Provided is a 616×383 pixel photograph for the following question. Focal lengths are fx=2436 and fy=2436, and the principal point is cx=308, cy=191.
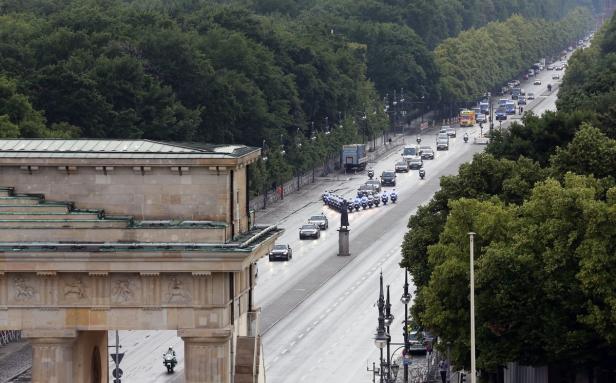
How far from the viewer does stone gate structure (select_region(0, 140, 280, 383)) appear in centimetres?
7200

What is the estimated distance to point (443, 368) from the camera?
122812 mm

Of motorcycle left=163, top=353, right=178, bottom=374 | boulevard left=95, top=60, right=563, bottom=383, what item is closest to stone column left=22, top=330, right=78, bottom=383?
boulevard left=95, top=60, right=563, bottom=383

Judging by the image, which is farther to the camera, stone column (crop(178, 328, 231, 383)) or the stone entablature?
the stone entablature

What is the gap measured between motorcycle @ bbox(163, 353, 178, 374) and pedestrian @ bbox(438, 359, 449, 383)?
13675 millimetres

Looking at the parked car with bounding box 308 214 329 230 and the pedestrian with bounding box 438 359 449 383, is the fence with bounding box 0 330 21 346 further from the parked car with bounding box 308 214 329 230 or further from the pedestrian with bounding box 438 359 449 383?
the parked car with bounding box 308 214 329 230

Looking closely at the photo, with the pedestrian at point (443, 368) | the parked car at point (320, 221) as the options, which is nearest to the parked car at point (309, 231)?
the parked car at point (320, 221)

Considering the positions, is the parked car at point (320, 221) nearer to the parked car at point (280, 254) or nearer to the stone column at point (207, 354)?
the parked car at point (280, 254)

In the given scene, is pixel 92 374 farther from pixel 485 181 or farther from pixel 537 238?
pixel 485 181

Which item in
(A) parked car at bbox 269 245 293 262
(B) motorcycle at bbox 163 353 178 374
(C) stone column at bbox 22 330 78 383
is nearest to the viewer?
(C) stone column at bbox 22 330 78 383

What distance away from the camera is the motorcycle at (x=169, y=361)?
125 m

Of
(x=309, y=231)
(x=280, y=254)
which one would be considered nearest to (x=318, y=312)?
(x=280, y=254)

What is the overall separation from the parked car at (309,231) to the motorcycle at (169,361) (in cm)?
6425

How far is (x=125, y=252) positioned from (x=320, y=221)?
12323 cm

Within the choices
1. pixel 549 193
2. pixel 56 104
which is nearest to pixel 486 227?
pixel 549 193
